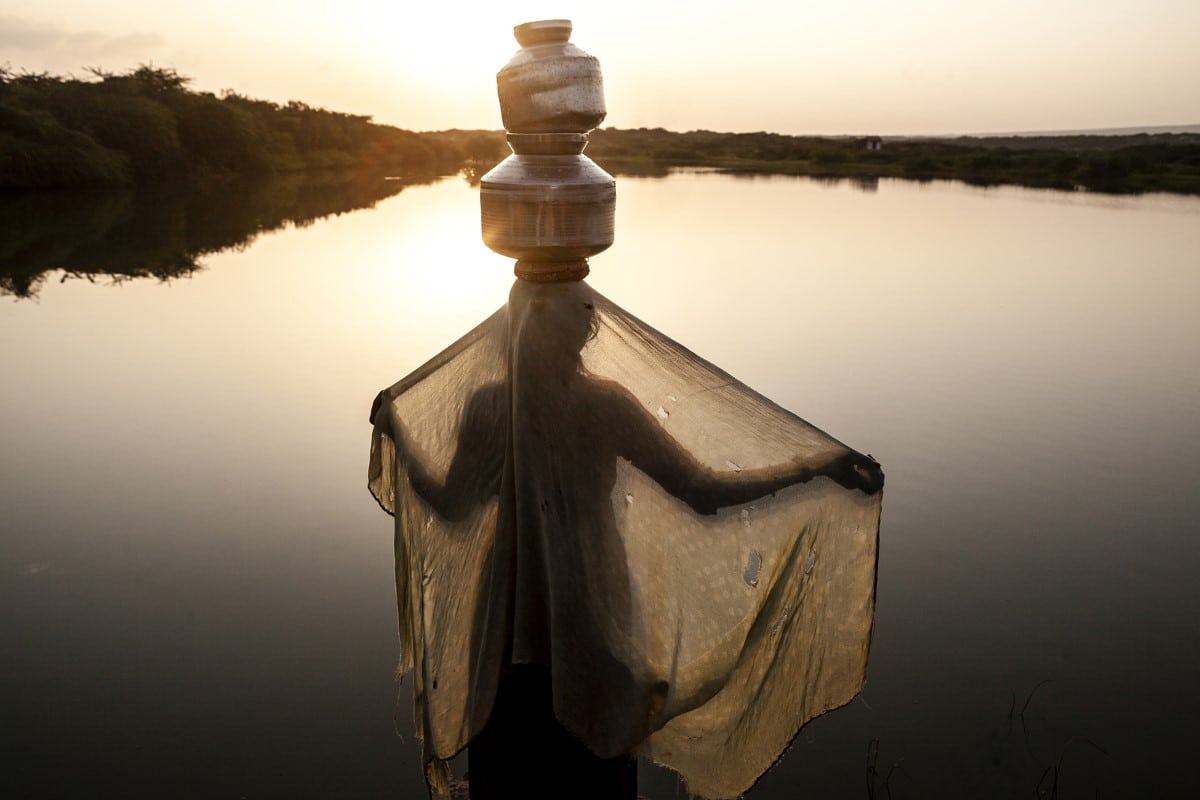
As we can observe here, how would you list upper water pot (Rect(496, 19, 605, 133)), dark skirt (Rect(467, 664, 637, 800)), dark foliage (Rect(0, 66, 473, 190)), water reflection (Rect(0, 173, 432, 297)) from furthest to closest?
dark foliage (Rect(0, 66, 473, 190)) < water reflection (Rect(0, 173, 432, 297)) < dark skirt (Rect(467, 664, 637, 800)) < upper water pot (Rect(496, 19, 605, 133))

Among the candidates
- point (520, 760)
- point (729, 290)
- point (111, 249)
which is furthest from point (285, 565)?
point (111, 249)

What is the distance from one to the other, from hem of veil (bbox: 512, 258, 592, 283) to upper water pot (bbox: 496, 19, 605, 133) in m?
0.15

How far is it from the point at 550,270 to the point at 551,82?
0.67 ft

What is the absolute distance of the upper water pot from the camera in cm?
86

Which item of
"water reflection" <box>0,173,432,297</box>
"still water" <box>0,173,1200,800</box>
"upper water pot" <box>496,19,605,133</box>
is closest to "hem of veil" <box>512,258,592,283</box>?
"upper water pot" <box>496,19,605,133</box>

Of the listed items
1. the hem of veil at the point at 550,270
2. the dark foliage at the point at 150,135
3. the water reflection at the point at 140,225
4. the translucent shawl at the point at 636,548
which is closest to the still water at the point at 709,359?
the water reflection at the point at 140,225

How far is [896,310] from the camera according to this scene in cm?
1458

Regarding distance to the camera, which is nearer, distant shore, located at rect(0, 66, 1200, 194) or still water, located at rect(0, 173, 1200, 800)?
still water, located at rect(0, 173, 1200, 800)

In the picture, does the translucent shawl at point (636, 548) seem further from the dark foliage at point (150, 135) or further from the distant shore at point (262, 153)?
the dark foliage at point (150, 135)

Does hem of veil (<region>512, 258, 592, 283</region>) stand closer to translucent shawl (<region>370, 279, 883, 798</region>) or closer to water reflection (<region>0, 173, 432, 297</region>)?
translucent shawl (<region>370, 279, 883, 798</region>)

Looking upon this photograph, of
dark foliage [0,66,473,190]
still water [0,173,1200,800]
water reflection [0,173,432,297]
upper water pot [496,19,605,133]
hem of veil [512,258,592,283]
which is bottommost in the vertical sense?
still water [0,173,1200,800]

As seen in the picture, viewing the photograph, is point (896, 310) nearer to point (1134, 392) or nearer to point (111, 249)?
point (1134, 392)

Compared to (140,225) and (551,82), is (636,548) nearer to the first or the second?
(551,82)

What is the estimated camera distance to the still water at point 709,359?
4.29 metres
